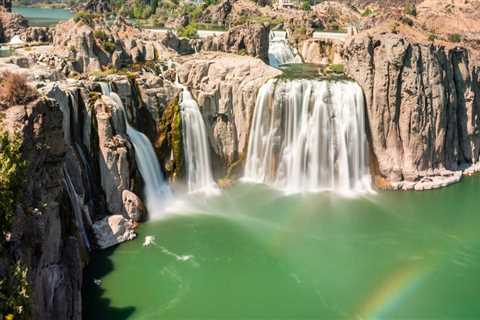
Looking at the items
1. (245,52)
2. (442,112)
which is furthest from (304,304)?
(245,52)

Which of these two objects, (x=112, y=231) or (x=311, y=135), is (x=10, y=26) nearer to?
(x=311, y=135)

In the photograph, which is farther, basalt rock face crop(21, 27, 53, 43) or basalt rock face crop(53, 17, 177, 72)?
basalt rock face crop(21, 27, 53, 43)

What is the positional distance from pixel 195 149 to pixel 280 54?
27225 mm

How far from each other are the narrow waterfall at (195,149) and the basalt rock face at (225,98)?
0.76 metres

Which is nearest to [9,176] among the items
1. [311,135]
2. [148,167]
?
[148,167]

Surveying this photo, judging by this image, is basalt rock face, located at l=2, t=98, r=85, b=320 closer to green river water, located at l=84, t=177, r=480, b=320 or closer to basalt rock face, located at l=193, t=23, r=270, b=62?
green river water, located at l=84, t=177, r=480, b=320

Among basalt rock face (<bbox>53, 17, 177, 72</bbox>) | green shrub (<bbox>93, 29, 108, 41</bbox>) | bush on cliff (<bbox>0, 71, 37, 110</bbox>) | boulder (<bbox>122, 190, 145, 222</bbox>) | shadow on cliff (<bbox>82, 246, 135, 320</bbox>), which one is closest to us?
bush on cliff (<bbox>0, 71, 37, 110</bbox>)

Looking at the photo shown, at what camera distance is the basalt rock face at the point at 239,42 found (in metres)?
49.5

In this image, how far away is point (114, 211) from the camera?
92.9 feet

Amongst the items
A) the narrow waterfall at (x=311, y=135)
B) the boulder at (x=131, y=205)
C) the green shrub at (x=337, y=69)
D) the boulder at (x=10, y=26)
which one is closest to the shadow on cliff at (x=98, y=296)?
the boulder at (x=131, y=205)

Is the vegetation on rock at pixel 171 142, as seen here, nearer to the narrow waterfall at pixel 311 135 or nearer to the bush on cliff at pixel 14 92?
the narrow waterfall at pixel 311 135

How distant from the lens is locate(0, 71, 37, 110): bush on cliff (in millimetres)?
15781

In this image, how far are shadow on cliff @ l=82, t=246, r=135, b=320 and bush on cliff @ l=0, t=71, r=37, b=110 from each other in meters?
9.34

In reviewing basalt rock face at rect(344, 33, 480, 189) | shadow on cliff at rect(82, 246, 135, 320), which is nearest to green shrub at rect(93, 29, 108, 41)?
basalt rock face at rect(344, 33, 480, 189)
